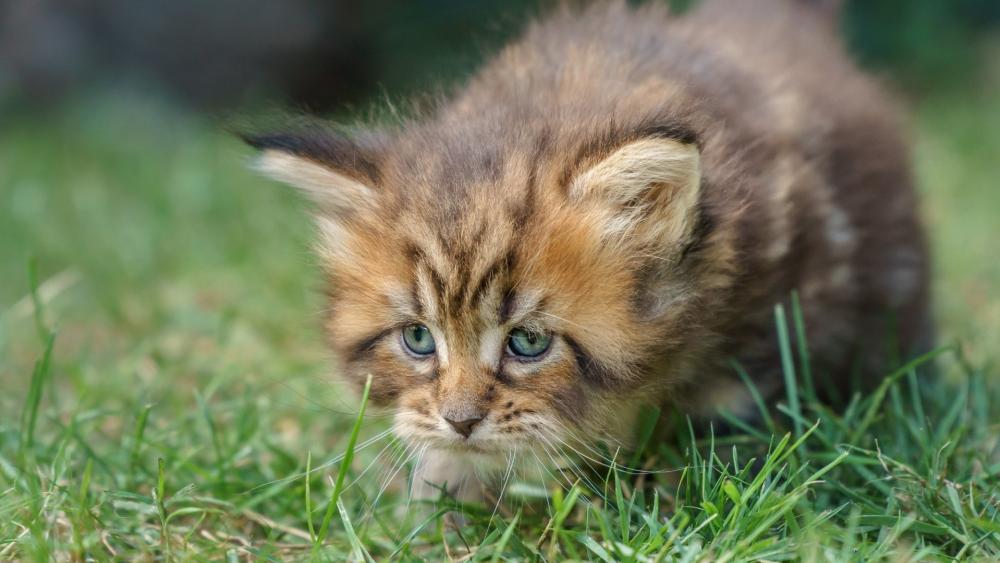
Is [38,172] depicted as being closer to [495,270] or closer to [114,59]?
[114,59]

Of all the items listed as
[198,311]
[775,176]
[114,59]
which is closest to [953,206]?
[775,176]

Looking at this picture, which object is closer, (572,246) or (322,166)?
(572,246)

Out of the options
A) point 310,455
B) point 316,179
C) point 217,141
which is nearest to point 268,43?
point 217,141

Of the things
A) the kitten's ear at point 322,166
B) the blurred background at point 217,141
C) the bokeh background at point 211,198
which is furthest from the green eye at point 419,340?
the blurred background at point 217,141

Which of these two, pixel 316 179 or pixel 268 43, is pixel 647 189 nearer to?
pixel 316 179

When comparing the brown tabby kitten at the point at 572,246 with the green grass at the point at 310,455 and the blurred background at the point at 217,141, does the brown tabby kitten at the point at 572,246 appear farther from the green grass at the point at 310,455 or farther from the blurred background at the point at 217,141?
the blurred background at the point at 217,141

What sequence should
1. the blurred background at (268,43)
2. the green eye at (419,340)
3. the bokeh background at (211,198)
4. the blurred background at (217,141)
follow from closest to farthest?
the green eye at (419,340) → the bokeh background at (211,198) → the blurred background at (217,141) → the blurred background at (268,43)
